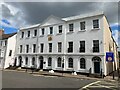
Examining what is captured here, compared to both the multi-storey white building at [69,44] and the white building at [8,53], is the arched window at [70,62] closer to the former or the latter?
the multi-storey white building at [69,44]

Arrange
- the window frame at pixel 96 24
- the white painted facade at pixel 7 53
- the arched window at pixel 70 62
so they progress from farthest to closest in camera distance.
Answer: the white painted facade at pixel 7 53 → the arched window at pixel 70 62 → the window frame at pixel 96 24

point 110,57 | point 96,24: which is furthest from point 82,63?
point 96,24

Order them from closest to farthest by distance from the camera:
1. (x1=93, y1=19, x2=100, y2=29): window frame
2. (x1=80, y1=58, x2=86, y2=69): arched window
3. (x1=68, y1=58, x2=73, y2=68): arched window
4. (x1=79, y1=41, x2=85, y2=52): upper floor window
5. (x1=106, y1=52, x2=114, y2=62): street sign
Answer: (x1=106, y1=52, x2=114, y2=62): street sign, (x1=93, y1=19, x2=100, y2=29): window frame, (x1=80, y1=58, x2=86, y2=69): arched window, (x1=79, y1=41, x2=85, y2=52): upper floor window, (x1=68, y1=58, x2=73, y2=68): arched window

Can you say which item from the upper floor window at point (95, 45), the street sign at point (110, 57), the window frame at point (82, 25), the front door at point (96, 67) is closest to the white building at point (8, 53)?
the window frame at point (82, 25)

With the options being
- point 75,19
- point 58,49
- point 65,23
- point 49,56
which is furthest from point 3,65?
point 75,19

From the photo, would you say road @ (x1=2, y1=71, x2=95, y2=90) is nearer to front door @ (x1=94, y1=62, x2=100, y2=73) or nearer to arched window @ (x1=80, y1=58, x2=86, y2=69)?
front door @ (x1=94, y1=62, x2=100, y2=73)

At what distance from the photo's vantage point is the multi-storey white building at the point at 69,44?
2222cm

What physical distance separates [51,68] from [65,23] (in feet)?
29.1

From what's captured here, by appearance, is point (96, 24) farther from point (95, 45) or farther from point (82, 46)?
point (82, 46)

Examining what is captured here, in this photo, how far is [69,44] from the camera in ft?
83.7

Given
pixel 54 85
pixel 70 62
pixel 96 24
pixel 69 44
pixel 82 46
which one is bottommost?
pixel 54 85

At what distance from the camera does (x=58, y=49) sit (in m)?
26.6

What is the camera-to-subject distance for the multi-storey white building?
22.2 m

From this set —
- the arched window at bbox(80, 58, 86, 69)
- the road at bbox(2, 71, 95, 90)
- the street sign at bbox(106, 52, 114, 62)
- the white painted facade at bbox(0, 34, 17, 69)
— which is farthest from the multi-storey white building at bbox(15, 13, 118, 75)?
the road at bbox(2, 71, 95, 90)
